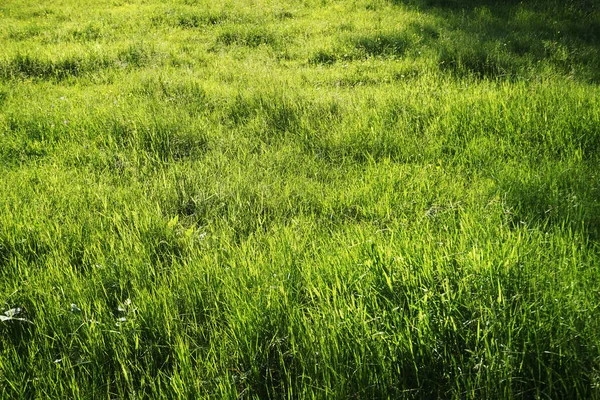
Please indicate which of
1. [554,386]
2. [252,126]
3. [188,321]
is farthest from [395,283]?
[252,126]

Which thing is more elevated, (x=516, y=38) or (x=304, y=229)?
(x=516, y=38)

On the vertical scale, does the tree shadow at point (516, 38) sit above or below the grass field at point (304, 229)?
above

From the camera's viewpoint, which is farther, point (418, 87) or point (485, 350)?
point (418, 87)

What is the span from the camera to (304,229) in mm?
2812

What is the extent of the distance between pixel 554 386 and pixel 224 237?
6.02 ft

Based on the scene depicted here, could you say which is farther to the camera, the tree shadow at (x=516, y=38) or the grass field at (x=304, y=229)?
the tree shadow at (x=516, y=38)

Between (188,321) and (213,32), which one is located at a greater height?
(213,32)

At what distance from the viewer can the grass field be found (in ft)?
5.50

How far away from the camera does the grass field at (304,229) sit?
1.68 meters

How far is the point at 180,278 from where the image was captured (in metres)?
2.39

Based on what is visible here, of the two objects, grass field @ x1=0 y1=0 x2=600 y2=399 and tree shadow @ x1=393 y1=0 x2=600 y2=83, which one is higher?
tree shadow @ x1=393 y1=0 x2=600 y2=83

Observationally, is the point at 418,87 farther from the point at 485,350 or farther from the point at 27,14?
the point at 27,14

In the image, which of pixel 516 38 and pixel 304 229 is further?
pixel 516 38

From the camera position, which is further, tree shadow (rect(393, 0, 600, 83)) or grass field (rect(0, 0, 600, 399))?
tree shadow (rect(393, 0, 600, 83))
